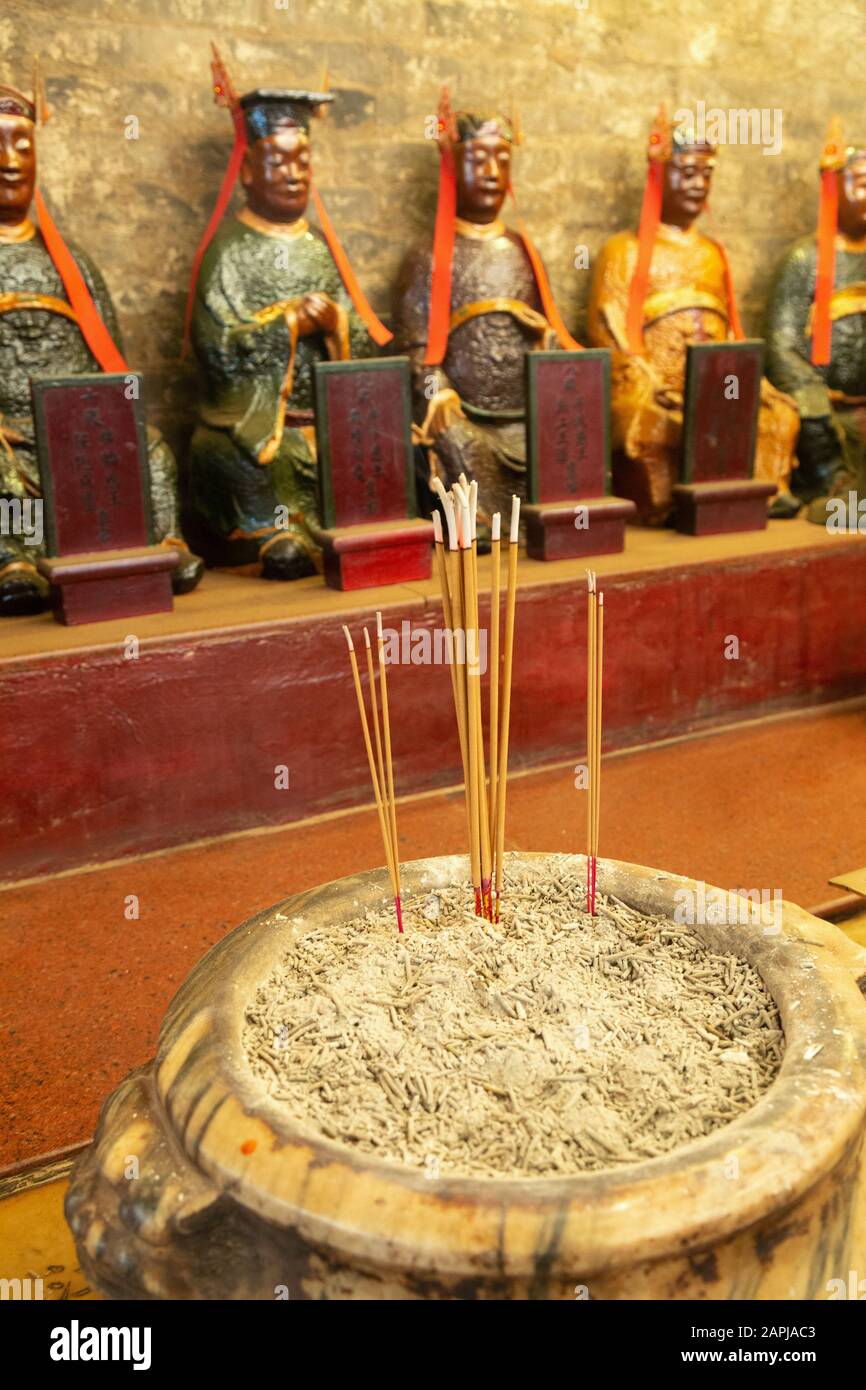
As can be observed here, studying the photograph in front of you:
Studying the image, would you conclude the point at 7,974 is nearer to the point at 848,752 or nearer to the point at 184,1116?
the point at 184,1116

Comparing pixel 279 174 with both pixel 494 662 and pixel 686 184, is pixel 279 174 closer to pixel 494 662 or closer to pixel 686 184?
pixel 686 184

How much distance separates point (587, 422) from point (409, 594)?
0.80m

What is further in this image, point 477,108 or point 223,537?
point 477,108

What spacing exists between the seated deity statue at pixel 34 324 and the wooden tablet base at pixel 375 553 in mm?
381

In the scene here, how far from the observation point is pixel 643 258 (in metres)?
4.14

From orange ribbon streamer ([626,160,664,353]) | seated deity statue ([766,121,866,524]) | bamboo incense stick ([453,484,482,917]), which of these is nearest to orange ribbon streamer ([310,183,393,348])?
orange ribbon streamer ([626,160,664,353])

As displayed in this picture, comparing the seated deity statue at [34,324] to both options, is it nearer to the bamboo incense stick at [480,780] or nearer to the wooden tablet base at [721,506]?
the wooden tablet base at [721,506]

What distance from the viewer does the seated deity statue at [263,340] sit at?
346cm

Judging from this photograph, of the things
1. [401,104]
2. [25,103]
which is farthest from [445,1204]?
[401,104]

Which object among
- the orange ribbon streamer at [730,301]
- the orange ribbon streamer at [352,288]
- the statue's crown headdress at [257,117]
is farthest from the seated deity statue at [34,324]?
the orange ribbon streamer at [730,301]

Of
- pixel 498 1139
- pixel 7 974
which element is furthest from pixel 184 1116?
pixel 7 974

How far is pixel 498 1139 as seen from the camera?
3.53 ft

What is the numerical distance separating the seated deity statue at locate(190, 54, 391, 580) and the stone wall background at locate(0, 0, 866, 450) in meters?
0.35

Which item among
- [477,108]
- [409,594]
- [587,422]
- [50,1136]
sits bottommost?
[50,1136]
